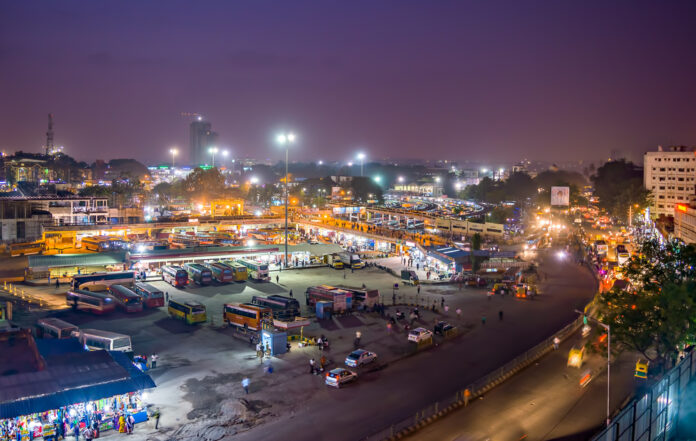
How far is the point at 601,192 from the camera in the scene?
239 ft

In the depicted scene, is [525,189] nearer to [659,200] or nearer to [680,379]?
[659,200]

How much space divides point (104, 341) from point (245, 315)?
18.0 feet

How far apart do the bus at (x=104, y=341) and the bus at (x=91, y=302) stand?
591 centimetres

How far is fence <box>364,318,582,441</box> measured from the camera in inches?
457

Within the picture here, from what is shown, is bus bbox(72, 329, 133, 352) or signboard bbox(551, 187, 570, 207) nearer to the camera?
bus bbox(72, 329, 133, 352)

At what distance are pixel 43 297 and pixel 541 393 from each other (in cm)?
2323

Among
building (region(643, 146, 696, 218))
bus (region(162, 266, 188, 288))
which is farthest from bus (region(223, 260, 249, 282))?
building (region(643, 146, 696, 218))

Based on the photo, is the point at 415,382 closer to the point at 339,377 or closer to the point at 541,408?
the point at 339,377

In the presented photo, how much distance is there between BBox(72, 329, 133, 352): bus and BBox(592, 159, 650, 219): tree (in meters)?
58.7

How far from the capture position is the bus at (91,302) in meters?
22.4

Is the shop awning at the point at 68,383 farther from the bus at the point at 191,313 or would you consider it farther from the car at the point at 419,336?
the car at the point at 419,336

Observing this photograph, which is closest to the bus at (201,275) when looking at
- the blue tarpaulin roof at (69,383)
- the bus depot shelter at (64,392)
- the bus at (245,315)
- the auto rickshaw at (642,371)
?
the bus at (245,315)

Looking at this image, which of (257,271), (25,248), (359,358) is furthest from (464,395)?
(25,248)

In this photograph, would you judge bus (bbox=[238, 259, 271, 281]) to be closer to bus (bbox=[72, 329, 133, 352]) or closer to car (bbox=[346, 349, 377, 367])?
bus (bbox=[72, 329, 133, 352])
